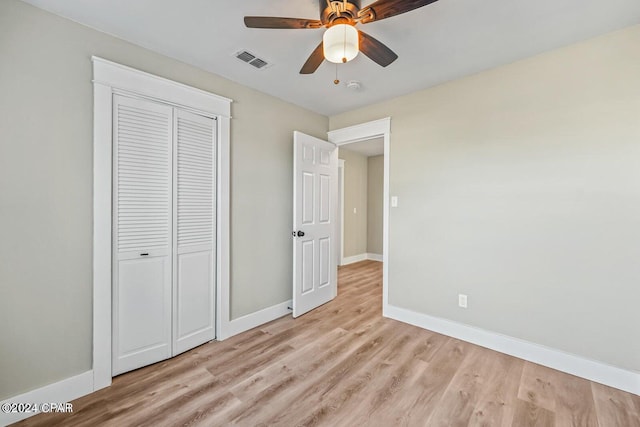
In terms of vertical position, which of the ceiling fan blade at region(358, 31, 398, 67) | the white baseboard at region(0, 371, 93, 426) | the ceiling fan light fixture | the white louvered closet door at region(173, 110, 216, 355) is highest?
the ceiling fan blade at region(358, 31, 398, 67)

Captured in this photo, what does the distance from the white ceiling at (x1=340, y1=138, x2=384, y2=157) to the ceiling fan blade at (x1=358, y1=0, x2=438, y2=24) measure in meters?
3.59

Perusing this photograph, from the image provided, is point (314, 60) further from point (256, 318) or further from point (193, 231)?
point (256, 318)

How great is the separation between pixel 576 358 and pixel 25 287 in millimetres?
3897

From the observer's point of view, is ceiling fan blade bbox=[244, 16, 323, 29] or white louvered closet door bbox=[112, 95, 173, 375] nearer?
ceiling fan blade bbox=[244, 16, 323, 29]

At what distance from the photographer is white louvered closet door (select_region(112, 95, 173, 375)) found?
2002 mm

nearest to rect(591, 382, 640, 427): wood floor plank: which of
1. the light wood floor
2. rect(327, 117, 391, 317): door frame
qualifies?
the light wood floor

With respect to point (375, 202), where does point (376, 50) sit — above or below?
above

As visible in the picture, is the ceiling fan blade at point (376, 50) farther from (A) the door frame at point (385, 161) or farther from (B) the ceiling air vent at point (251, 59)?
(A) the door frame at point (385, 161)

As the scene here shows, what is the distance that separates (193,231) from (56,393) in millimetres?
1347

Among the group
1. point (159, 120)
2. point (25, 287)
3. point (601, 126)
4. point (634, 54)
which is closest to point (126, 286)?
point (25, 287)

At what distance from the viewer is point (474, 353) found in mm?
Result: 2363

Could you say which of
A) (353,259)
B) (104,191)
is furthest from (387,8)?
(353,259)

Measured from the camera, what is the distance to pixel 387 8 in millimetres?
1387

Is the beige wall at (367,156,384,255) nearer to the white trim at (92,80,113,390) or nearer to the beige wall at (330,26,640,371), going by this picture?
the beige wall at (330,26,640,371)
